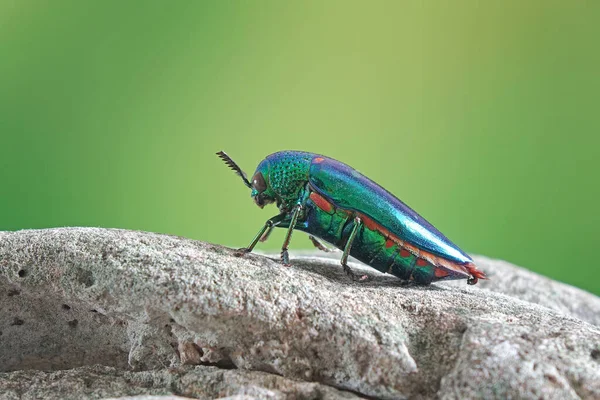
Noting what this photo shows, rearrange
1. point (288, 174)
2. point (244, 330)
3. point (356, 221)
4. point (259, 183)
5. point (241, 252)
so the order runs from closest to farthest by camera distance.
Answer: point (244, 330)
point (241, 252)
point (356, 221)
point (288, 174)
point (259, 183)

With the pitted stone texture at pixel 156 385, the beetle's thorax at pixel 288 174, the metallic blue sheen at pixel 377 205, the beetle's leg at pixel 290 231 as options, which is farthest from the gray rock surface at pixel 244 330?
the beetle's thorax at pixel 288 174

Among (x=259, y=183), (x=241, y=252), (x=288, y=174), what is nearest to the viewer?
(x=241, y=252)

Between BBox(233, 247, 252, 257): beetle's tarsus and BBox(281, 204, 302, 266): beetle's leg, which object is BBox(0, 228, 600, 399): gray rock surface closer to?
BBox(233, 247, 252, 257): beetle's tarsus

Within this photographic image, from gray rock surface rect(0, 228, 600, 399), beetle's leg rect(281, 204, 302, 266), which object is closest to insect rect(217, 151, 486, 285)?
beetle's leg rect(281, 204, 302, 266)

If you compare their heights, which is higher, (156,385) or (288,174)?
(288,174)

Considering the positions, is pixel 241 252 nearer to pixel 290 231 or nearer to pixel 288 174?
pixel 290 231

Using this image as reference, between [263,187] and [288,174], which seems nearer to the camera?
[288,174]

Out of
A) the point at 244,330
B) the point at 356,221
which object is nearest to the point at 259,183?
the point at 356,221
